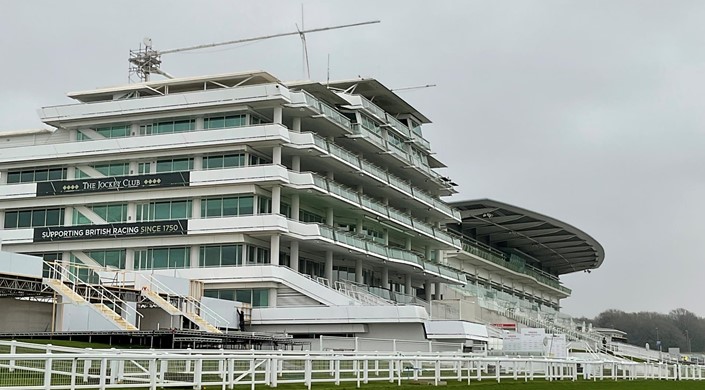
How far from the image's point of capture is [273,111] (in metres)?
66.6

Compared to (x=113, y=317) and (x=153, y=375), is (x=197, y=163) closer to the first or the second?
(x=113, y=317)

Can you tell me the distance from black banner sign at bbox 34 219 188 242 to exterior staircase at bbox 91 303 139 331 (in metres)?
14.6

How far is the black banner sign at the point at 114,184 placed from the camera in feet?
216

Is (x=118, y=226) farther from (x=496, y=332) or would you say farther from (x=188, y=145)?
(x=496, y=332)

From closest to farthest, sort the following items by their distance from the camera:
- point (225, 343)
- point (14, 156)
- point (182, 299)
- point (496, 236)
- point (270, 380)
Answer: point (270, 380)
point (225, 343)
point (182, 299)
point (14, 156)
point (496, 236)

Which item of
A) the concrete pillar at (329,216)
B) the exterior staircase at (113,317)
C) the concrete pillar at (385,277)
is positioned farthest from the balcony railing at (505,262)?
the exterior staircase at (113,317)

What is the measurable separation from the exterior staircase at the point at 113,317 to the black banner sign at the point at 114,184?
1597cm

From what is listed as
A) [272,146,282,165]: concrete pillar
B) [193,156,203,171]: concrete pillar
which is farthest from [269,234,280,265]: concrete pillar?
[193,156,203,171]: concrete pillar

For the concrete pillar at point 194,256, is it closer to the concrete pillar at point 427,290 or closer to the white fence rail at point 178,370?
the white fence rail at point 178,370

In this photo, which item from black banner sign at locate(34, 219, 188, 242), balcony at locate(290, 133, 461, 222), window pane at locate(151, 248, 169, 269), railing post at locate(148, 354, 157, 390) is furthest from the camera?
balcony at locate(290, 133, 461, 222)

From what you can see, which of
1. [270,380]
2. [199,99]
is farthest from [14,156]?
[270,380]

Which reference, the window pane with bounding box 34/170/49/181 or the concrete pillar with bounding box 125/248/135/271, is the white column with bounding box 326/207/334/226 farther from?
the window pane with bounding box 34/170/49/181

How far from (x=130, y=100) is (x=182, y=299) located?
16.6 m

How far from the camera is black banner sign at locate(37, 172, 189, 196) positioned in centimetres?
6594
